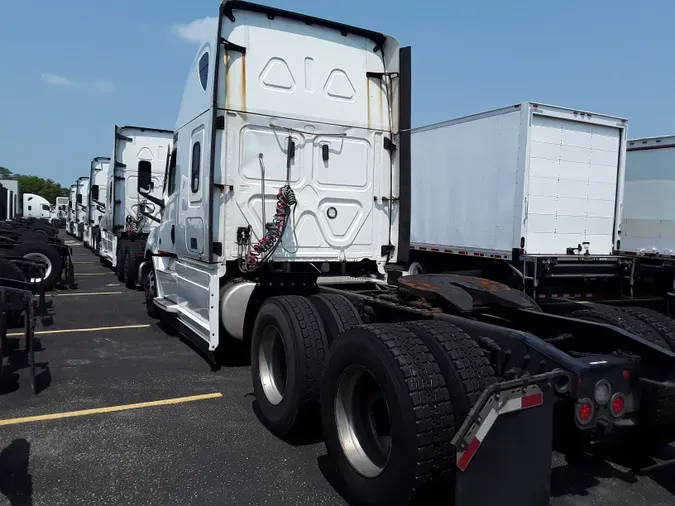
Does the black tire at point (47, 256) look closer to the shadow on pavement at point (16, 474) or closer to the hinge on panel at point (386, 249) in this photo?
the shadow on pavement at point (16, 474)

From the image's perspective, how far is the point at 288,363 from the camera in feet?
13.3

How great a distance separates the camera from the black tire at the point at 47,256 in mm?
10852

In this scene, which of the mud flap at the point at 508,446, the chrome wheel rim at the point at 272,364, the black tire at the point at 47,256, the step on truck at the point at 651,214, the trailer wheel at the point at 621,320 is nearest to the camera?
the mud flap at the point at 508,446

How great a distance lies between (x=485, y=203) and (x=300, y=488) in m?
7.49

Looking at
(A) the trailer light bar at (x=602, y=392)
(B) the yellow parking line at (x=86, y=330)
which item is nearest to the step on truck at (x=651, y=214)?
(A) the trailer light bar at (x=602, y=392)

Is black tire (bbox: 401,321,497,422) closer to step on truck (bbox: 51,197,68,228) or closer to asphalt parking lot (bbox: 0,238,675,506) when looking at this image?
asphalt parking lot (bbox: 0,238,675,506)

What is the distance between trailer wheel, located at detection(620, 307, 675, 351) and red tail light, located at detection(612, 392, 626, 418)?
0.99 metres

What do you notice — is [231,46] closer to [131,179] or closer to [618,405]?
[618,405]

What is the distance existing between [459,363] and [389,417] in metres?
0.46

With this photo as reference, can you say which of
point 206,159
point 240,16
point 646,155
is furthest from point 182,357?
point 646,155

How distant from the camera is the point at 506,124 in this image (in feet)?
30.4

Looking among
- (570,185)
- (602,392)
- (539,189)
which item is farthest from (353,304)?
(570,185)

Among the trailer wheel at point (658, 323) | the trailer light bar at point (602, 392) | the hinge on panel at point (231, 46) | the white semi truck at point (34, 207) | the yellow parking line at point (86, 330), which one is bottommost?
the yellow parking line at point (86, 330)

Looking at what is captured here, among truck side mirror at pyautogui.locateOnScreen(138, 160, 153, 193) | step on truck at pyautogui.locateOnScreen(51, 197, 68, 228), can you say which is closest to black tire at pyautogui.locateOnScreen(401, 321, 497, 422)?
truck side mirror at pyautogui.locateOnScreen(138, 160, 153, 193)
